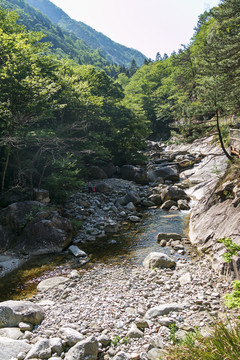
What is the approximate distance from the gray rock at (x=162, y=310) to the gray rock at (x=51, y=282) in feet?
12.9

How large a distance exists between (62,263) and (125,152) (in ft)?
64.3

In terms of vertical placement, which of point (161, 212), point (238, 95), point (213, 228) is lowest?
point (161, 212)

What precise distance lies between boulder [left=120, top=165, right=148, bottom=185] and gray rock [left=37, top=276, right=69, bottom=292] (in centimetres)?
1609

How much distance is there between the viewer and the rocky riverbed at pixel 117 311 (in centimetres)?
518

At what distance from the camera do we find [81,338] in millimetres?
5438

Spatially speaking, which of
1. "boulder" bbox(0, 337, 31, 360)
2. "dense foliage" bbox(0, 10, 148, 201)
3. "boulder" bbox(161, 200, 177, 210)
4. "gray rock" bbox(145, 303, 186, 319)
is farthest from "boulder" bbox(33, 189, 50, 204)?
"gray rock" bbox(145, 303, 186, 319)

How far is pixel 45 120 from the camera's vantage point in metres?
18.1

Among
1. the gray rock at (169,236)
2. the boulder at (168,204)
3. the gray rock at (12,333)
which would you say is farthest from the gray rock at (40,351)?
the boulder at (168,204)

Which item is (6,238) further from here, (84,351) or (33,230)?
(84,351)

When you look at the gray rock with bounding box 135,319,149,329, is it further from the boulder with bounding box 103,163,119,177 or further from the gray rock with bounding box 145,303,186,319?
the boulder with bounding box 103,163,119,177

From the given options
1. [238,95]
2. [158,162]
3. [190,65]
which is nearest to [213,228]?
[238,95]

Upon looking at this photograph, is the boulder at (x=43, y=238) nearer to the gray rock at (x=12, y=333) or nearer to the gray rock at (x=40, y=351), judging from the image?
the gray rock at (x=12, y=333)

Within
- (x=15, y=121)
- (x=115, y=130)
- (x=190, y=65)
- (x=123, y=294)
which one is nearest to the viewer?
(x=123, y=294)

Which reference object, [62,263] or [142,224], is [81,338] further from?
[142,224]
